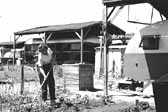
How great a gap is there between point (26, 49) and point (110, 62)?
16971 millimetres

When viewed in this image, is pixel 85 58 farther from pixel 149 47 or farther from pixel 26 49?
pixel 149 47

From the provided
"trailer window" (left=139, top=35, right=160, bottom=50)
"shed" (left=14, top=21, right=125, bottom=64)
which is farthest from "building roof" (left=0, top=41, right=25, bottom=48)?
"trailer window" (left=139, top=35, right=160, bottom=50)

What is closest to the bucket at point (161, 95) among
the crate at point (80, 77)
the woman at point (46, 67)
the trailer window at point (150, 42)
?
the trailer window at point (150, 42)

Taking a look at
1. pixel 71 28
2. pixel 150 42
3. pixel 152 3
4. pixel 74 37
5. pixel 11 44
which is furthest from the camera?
pixel 11 44

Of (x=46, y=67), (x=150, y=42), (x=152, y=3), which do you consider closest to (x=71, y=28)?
(x=152, y=3)

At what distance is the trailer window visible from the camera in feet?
30.2

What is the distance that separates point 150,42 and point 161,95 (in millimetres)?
4570

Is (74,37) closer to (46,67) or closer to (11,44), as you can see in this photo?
(46,67)

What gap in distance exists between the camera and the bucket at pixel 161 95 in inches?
193

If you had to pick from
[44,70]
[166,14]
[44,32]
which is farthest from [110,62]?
[44,70]

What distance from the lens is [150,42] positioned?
9.37 metres

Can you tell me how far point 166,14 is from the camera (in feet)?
41.8

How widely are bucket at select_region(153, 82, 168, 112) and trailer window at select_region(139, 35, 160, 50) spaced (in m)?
4.33

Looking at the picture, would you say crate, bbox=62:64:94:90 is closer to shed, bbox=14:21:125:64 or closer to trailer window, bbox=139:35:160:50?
trailer window, bbox=139:35:160:50
